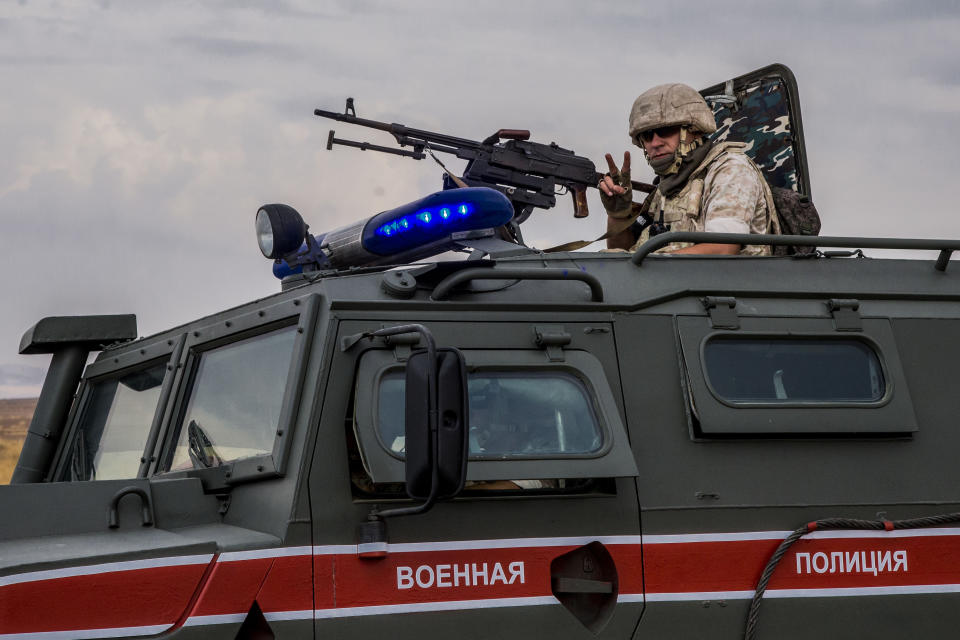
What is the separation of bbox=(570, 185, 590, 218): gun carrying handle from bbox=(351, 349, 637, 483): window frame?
3771mm

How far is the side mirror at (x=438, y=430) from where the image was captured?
3.42 metres

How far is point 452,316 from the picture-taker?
413 cm

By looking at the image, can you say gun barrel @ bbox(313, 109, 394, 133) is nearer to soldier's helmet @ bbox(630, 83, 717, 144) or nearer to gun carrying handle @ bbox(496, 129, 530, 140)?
gun carrying handle @ bbox(496, 129, 530, 140)

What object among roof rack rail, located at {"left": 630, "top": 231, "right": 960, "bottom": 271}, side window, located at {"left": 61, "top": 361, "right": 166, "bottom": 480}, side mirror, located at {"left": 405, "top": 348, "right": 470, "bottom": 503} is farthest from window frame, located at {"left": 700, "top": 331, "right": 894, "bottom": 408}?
side window, located at {"left": 61, "top": 361, "right": 166, "bottom": 480}

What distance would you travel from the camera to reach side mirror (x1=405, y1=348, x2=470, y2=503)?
3416 mm

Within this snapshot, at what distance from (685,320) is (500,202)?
88 centimetres

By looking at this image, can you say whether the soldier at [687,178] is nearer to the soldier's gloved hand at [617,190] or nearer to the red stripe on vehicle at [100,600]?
the soldier's gloved hand at [617,190]

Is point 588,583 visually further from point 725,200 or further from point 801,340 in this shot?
point 725,200

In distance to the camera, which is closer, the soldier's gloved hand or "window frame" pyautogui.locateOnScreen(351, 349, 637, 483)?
"window frame" pyautogui.locateOnScreen(351, 349, 637, 483)

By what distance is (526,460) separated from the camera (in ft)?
12.5

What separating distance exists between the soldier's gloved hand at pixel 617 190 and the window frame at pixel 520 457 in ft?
6.70

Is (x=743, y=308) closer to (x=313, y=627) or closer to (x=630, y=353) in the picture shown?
(x=630, y=353)

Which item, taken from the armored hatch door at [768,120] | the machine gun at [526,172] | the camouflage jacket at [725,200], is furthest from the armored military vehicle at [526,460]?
the machine gun at [526,172]

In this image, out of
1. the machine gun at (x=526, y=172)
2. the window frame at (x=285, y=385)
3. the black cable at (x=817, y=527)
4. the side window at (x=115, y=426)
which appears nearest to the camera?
the window frame at (x=285, y=385)
